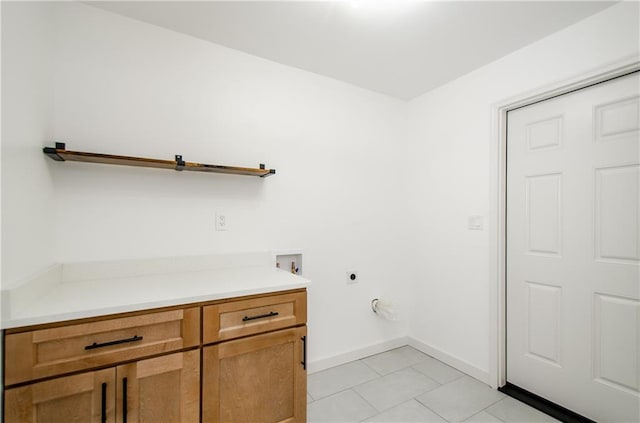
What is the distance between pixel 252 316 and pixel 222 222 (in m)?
0.74

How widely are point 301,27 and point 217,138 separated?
2.83 feet

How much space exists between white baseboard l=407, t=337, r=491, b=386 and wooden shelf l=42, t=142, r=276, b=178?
2.05 metres

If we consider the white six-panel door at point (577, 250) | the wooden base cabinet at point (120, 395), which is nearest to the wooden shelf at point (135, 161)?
the wooden base cabinet at point (120, 395)

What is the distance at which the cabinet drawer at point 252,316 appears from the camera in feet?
4.33

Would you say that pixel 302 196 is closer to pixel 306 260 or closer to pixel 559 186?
pixel 306 260

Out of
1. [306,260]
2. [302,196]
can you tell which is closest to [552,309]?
[306,260]

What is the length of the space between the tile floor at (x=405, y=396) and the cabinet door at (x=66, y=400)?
43.5 inches

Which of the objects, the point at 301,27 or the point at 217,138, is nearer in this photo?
the point at 301,27

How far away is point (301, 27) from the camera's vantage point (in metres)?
1.77

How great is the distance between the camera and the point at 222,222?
1934mm

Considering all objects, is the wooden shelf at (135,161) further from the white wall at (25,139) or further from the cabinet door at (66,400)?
the cabinet door at (66,400)

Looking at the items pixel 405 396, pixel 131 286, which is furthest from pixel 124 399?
pixel 405 396

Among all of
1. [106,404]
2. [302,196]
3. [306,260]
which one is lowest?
[106,404]

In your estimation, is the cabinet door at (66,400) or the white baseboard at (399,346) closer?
the cabinet door at (66,400)
